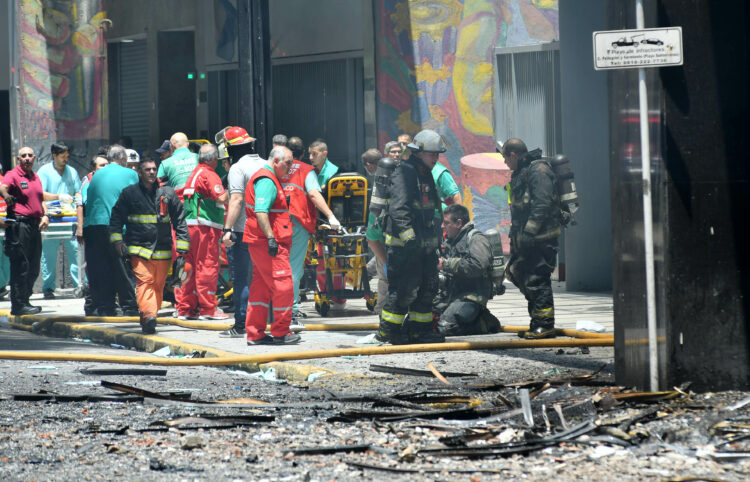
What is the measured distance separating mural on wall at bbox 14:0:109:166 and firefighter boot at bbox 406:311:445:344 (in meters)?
14.0

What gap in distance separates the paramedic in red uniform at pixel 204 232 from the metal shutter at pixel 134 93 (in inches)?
435

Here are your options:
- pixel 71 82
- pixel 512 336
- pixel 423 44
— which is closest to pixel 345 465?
pixel 512 336

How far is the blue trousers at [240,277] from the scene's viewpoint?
11.5m

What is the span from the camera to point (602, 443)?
606 centimetres

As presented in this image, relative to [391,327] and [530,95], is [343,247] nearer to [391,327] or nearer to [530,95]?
[391,327]

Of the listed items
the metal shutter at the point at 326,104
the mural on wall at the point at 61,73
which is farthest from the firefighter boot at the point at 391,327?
the mural on wall at the point at 61,73

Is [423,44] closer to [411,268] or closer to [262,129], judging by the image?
[262,129]

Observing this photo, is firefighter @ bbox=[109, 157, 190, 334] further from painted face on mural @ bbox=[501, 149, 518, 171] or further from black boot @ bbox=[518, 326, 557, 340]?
black boot @ bbox=[518, 326, 557, 340]

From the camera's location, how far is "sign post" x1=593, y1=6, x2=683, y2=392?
7.27 meters

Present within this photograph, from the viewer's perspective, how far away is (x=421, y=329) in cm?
1048

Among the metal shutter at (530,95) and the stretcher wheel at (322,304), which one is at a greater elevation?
the metal shutter at (530,95)

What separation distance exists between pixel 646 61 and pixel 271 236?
13.8 ft

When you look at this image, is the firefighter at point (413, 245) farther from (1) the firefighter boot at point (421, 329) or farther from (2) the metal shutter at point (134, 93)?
(2) the metal shutter at point (134, 93)

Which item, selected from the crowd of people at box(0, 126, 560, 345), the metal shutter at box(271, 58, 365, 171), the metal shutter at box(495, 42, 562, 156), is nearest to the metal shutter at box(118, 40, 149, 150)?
the metal shutter at box(271, 58, 365, 171)
